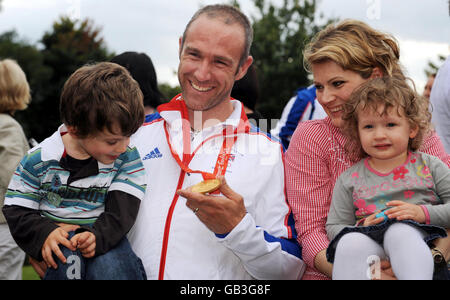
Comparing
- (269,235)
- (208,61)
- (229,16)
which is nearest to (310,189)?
(269,235)

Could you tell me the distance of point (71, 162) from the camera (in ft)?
7.32

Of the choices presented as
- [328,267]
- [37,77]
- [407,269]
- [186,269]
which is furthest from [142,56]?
[37,77]

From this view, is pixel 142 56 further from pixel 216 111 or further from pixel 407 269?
pixel 407 269

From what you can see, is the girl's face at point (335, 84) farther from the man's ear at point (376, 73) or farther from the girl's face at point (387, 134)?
the girl's face at point (387, 134)

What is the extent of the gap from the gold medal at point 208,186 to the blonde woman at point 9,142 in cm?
293

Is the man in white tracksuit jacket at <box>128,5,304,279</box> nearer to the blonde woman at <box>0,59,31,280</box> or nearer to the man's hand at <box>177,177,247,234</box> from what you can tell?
the man's hand at <box>177,177,247,234</box>

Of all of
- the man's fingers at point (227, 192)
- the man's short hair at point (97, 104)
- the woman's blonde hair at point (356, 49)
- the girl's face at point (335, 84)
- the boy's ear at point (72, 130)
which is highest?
the woman's blonde hair at point (356, 49)

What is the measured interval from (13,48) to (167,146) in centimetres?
1892

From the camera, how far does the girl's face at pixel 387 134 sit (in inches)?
88.5

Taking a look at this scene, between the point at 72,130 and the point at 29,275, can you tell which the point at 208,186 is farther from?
the point at 29,275

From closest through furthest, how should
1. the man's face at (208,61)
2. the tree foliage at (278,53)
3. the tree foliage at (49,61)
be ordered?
the man's face at (208,61) < the tree foliage at (49,61) < the tree foliage at (278,53)

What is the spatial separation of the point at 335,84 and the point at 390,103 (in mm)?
345

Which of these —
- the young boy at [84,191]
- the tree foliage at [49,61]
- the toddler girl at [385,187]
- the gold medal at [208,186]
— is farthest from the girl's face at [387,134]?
the tree foliage at [49,61]

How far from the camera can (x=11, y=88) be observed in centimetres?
486
